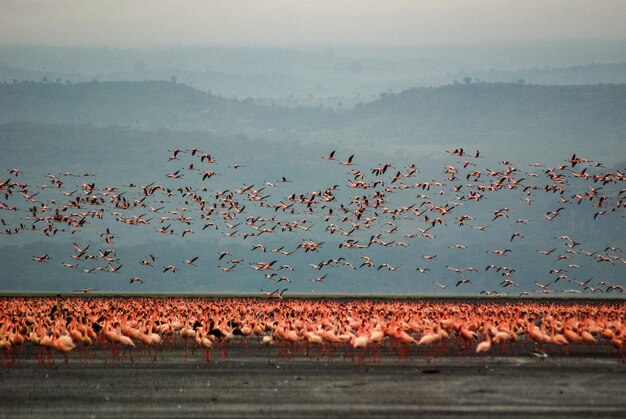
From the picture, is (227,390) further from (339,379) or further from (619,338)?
(619,338)

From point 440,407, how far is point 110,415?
881 cm

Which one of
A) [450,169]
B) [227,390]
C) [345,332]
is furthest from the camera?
[450,169]

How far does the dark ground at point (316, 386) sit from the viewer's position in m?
31.3

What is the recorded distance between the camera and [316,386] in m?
36.0

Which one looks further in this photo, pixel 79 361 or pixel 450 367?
pixel 79 361

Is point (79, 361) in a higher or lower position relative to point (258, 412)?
lower

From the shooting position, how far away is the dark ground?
103 ft

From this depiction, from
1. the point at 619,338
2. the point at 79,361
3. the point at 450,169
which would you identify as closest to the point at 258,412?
the point at 79,361

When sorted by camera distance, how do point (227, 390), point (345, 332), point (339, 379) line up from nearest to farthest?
point (227, 390) < point (339, 379) < point (345, 332)

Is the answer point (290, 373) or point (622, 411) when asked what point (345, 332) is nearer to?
point (290, 373)

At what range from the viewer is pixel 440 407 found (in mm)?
31547

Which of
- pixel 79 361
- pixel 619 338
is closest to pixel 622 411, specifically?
pixel 619 338

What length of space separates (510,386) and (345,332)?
41.1 feet

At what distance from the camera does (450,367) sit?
41.2 meters
